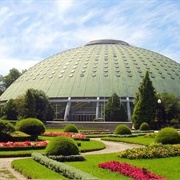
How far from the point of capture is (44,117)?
179 feet

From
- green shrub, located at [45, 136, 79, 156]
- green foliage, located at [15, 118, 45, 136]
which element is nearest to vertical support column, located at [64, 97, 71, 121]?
green foliage, located at [15, 118, 45, 136]

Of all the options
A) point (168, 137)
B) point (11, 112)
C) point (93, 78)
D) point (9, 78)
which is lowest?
point (168, 137)

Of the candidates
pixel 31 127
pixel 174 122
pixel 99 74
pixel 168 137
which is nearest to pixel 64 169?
pixel 168 137

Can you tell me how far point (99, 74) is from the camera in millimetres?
67688

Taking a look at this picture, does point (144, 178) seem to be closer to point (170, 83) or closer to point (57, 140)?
point (57, 140)

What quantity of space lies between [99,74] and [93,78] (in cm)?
164

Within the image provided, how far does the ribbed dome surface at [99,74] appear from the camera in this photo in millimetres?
65125

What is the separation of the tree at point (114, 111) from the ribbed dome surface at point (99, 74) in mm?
6863

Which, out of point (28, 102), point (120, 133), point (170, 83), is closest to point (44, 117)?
point (28, 102)

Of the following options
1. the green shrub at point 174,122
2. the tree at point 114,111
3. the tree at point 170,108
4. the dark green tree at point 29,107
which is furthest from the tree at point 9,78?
the green shrub at point 174,122

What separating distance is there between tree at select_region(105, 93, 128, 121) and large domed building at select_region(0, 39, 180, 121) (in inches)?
128

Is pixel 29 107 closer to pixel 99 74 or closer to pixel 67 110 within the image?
pixel 67 110

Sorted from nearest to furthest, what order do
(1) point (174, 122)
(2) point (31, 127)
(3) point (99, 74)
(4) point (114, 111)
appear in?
1. (2) point (31, 127)
2. (1) point (174, 122)
3. (4) point (114, 111)
4. (3) point (99, 74)

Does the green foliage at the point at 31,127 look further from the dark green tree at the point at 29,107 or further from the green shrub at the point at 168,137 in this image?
the dark green tree at the point at 29,107
